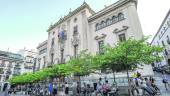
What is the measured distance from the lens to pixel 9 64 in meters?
56.1

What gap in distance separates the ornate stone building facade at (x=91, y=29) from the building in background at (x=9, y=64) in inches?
1089

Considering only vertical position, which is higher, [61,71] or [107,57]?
[107,57]

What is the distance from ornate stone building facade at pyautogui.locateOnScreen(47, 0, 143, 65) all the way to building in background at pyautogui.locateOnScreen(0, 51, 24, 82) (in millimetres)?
27658

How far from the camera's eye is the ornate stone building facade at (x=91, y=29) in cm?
2242

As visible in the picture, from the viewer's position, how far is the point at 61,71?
19.9 meters

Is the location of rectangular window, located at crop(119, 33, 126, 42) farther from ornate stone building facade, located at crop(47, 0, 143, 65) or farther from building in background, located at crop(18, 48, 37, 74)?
building in background, located at crop(18, 48, 37, 74)

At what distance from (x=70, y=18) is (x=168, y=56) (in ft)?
87.3

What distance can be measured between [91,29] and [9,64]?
42816mm

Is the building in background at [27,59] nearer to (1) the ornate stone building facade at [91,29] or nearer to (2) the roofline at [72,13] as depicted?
(2) the roofline at [72,13]

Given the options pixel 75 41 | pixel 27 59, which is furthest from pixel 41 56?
pixel 27 59

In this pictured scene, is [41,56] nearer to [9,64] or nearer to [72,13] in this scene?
[72,13]

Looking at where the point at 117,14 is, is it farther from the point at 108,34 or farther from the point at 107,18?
the point at 108,34

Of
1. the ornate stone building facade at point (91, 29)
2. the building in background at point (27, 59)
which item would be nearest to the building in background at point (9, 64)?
the building in background at point (27, 59)

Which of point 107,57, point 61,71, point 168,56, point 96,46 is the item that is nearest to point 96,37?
point 96,46
